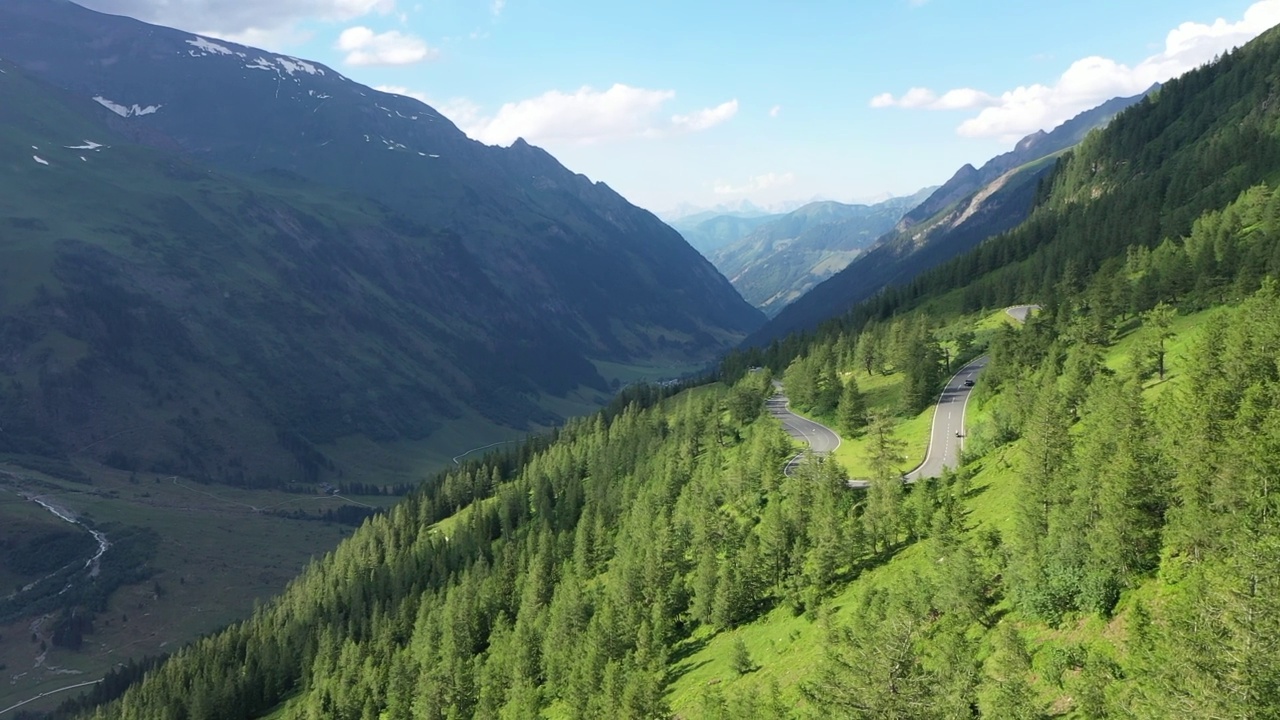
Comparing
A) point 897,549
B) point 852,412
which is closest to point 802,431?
point 852,412

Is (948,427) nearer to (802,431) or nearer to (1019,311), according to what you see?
(802,431)

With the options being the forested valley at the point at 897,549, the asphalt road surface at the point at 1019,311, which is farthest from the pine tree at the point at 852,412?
the asphalt road surface at the point at 1019,311

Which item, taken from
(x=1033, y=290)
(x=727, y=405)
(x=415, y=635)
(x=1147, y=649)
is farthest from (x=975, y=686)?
(x=1033, y=290)

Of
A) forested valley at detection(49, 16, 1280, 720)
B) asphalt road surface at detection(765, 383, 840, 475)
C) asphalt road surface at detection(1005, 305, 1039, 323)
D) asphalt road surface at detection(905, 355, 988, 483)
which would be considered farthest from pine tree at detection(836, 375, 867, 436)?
asphalt road surface at detection(1005, 305, 1039, 323)

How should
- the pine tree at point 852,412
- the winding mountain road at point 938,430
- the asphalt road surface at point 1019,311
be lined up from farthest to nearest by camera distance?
the asphalt road surface at point 1019,311 → the pine tree at point 852,412 → the winding mountain road at point 938,430

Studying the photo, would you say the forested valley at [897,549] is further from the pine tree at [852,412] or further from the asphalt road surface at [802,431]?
the asphalt road surface at [802,431]

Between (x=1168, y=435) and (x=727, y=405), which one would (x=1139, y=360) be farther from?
(x=727, y=405)

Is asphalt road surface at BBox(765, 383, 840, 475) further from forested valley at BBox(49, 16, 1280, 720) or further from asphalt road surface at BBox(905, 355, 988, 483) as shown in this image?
asphalt road surface at BBox(905, 355, 988, 483)
